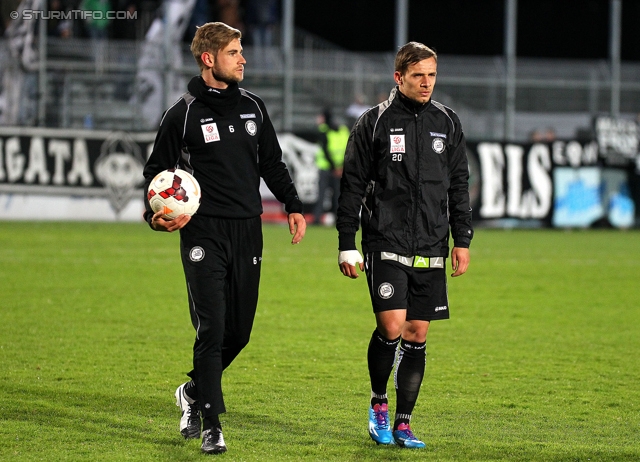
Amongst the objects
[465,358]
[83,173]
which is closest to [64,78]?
[83,173]

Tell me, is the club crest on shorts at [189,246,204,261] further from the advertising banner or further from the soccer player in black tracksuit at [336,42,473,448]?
the advertising banner

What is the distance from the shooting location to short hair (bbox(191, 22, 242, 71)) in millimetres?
5070

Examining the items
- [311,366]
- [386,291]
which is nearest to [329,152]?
[311,366]

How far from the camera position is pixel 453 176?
17.4 ft

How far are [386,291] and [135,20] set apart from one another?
20.1m

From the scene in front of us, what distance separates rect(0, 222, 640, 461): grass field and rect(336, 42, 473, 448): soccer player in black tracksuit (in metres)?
0.38

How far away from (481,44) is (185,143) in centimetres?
2962

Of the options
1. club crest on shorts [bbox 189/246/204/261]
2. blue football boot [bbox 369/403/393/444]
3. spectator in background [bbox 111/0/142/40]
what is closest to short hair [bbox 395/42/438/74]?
club crest on shorts [bbox 189/246/204/261]

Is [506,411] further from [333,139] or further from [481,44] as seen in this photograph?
[481,44]

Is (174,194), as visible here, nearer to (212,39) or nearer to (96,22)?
(212,39)

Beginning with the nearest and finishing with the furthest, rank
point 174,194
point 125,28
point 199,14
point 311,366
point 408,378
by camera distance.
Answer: point 174,194, point 408,378, point 311,366, point 125,28, point 199,14

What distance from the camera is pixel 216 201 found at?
201 inches

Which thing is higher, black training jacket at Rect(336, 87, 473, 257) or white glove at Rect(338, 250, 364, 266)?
black training jacket at Rect(336, 87, 473, 257)

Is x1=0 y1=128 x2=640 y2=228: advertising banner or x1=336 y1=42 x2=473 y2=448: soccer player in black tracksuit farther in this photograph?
x1=0 y1=128 x2=640 y2=228: advertising banner
